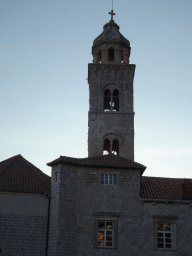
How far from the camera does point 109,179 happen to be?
87.8ft

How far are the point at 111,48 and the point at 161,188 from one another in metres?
16.2

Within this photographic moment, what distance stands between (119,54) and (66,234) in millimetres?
19693

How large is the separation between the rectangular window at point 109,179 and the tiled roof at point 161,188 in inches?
90.0

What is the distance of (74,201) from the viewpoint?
25750mm

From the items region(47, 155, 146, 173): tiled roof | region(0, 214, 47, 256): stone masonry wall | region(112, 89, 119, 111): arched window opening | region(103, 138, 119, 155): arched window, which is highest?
region(112, 89, 119, 111): arched window opening

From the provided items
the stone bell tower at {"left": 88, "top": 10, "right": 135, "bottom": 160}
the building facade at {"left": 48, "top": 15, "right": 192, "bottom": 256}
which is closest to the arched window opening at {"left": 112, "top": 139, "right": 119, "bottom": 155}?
the stone bell tower at {"left": 88, "top": 10, "right": 135, "bottom": 160}

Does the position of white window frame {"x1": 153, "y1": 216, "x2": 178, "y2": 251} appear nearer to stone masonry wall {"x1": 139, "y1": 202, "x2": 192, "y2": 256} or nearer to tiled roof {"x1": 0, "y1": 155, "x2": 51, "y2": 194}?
stone masonry wall {"x1": 139, "y1": 202, "x2": 192, "y2": 256}

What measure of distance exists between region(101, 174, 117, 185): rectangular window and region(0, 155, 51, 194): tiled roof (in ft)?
13.1

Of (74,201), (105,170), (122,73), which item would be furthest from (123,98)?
(74,201)

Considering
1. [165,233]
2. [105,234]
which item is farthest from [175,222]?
[105,234]

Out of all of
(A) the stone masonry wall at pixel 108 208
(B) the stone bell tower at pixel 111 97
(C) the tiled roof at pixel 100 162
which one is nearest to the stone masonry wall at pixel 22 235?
(A) the stone masonry wall at pixel 108 208

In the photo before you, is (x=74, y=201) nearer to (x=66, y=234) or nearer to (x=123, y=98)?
(x=66, y=234)

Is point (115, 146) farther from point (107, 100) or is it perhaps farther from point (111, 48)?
point (111, 48)

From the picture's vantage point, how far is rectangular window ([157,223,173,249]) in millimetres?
25625
